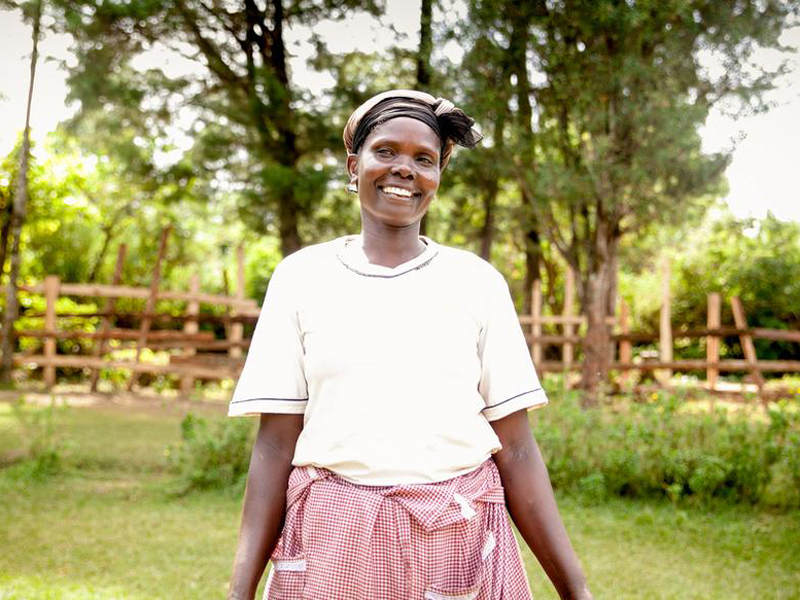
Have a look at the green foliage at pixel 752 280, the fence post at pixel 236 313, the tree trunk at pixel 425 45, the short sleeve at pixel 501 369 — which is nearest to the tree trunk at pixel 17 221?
the fence post at pixel 236 313

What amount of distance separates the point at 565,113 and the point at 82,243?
12.3 metres

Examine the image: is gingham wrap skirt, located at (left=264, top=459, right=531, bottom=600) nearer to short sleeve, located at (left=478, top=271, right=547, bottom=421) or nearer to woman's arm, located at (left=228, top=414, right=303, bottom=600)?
woman's arm, located at (left=228, top=414, right=303, bottom=600)

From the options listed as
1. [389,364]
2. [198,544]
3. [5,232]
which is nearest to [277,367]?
[389,364]

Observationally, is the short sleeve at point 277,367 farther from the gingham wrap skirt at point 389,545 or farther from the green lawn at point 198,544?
the green lawn at point 198,544

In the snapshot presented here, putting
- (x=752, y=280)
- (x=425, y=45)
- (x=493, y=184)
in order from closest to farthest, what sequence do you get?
(x=425, y=45), (x=493, y=184), (x=752, y=280)

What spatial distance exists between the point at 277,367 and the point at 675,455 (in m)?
5.06

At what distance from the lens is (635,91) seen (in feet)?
33.2

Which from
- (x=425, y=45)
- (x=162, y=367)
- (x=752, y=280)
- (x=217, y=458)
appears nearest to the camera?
(x=217, y=458)

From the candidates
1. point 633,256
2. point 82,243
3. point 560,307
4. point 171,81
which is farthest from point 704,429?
point 82,243

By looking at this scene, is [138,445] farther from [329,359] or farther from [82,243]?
[82,243]

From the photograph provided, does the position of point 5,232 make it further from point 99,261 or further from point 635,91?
point 635,91

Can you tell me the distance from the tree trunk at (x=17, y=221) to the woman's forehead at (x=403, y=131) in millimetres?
10412

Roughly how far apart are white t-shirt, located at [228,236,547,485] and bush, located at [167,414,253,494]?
511cm

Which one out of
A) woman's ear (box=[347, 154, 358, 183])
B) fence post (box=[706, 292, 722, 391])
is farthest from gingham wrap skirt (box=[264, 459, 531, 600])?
fence post (box=[706, 292, 722, 391])
